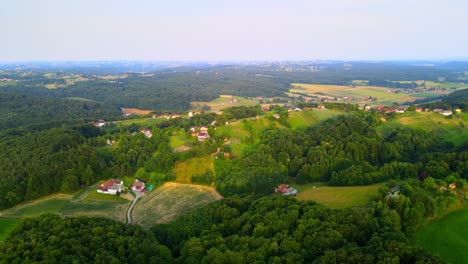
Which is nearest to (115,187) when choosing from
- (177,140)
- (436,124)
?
(177,140)

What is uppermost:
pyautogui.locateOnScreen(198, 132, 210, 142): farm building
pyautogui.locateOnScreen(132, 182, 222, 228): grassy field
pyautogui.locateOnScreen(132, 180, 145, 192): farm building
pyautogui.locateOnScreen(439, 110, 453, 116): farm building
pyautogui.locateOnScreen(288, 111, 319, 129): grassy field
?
pyautogui.locateOnScreen(439, 110, 453, 116): farm building

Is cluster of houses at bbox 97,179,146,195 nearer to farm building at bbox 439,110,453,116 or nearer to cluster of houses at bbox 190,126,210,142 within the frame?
cluster of houses at bbox 190,126,210,142

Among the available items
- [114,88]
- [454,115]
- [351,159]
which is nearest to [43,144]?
[351,159]

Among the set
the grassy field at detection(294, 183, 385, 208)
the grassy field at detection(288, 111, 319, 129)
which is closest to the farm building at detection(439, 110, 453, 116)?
the grassy field at detection(288, 111, 319, 129)

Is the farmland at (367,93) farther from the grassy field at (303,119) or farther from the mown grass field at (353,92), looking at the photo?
the grassy field at (303,119)

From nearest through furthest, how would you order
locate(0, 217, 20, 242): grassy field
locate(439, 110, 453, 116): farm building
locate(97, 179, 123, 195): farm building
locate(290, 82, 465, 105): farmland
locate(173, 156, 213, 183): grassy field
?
locate(0, 217, 20, 242): grassy field, locate(97, 179, 123, 195): farm building, locate(173, 156, 213, 183): grassy field, locate(439, 110, 453, 116): farm building, locate(290, 82, 465, 105): farmland

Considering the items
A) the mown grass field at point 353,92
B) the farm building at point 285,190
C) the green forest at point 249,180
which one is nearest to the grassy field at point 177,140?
the green forest at point 249,180
